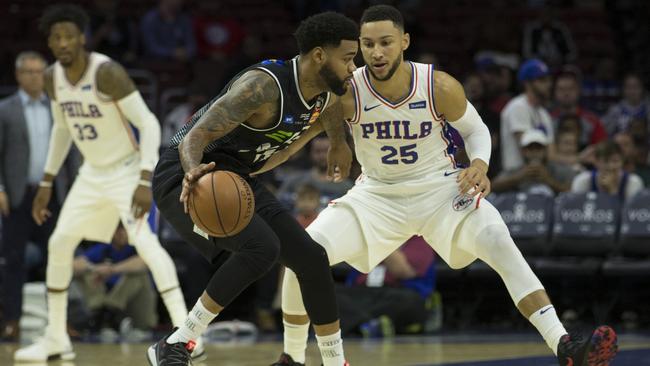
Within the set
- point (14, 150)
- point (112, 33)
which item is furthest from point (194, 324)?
point (112, 33)

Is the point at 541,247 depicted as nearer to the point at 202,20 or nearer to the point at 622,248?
the point at 622,248

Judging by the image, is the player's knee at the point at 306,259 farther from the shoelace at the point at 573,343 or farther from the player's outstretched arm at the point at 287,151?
the shoelace at the point at 573,343

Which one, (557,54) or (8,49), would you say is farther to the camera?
(8,49)

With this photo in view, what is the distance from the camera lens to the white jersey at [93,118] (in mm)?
7633

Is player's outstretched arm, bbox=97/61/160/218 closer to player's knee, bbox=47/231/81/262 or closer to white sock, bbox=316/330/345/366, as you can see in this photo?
player's knee, bbox=47/231/81/262

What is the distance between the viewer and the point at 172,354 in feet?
18.3

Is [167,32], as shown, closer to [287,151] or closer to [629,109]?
[629,109]

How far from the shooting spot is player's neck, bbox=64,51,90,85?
25.0 feet

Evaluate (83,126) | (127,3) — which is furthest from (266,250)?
(127,3)

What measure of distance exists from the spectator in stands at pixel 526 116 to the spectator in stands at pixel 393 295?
4.88 feet

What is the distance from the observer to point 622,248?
985 centimetres

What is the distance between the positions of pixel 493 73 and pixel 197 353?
5.66m

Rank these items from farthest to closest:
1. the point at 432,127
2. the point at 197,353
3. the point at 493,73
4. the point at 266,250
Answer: the point at 493,73
the point at 197,353
the point at 432,127
the point at 266,250

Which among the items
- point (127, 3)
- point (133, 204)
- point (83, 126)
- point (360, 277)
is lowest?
point (360, 277)
